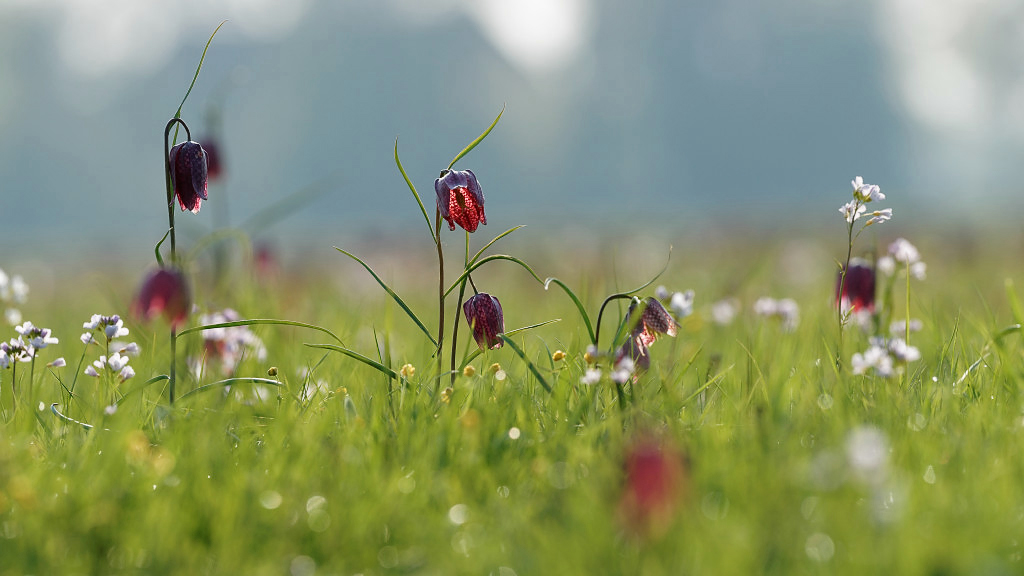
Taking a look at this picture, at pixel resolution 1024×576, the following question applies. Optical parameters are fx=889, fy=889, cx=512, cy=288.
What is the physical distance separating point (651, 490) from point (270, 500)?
72cm

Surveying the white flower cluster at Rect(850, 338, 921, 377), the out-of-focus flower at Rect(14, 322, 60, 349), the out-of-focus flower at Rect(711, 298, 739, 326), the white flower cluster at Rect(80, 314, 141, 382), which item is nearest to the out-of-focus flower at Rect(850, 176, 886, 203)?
the white flower cluster at Rect(850, 338, 921, 377)

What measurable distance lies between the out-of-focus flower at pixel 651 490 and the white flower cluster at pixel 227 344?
1748 mm

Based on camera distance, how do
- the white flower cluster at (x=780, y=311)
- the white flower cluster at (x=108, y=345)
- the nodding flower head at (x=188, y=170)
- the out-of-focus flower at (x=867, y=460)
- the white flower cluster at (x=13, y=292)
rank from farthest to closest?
the white flower cluster at (x=780, y=311)
the white flower cluster at (x=13, y=292)
the white flower cluster at (x=108, y=345)
the nodding flower head at (x=188, y=170)
the out-of-focus flower at (x=867, y=460)

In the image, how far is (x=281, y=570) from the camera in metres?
1.43

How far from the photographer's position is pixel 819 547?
1364mm

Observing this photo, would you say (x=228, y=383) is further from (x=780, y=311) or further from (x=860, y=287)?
(x=780, y=311)

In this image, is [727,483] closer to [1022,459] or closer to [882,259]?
[1022,459]

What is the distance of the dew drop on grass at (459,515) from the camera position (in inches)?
60.9

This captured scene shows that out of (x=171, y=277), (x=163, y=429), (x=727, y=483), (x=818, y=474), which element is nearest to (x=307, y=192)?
(x=171, y=277)

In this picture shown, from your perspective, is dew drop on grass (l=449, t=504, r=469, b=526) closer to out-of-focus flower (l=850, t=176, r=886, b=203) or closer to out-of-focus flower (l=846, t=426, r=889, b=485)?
out-of-focus flower (l=846, t=426, r=889, b=485)

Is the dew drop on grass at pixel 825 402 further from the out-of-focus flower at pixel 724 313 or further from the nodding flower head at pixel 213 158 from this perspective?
the nodding flower head at pixel 213 158

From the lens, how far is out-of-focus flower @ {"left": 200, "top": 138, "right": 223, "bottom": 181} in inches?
114

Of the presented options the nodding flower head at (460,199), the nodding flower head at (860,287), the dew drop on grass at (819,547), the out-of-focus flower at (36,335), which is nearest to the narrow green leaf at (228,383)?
the out-of-focus flower at (36,335)

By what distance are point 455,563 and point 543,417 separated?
707 millimetres
